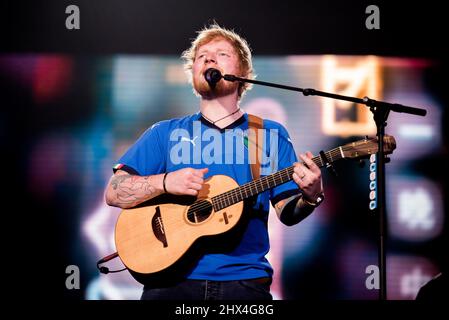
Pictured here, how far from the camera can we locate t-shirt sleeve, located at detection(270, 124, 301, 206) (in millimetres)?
3441

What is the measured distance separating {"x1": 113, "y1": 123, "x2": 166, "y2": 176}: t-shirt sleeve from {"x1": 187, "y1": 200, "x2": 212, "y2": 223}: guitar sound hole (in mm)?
308

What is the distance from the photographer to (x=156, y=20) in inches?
184

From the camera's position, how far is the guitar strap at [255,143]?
3498 mm

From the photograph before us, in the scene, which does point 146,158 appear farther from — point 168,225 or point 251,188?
point 251,188

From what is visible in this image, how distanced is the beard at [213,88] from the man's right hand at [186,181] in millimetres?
593

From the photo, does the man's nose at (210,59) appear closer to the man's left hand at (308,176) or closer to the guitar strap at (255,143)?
the guitar strap at (255,143)

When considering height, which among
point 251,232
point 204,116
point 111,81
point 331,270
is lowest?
point 331,270

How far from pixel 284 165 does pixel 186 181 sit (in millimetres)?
601

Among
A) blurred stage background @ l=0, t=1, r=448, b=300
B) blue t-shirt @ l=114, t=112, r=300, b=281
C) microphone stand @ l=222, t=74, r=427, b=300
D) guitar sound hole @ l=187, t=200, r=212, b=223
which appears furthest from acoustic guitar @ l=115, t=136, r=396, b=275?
blurred stage background @ l=0, t=1, r=448, b=300

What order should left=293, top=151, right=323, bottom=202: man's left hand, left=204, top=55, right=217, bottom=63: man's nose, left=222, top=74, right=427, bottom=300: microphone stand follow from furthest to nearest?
left=204, top=55, right=217, bottom=63: man's nose → left=293, top=151, right=323, bottom=202: man's left hand → left=222, top=74, right=427, bottom=300: microphone stand

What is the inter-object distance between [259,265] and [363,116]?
6.07ft

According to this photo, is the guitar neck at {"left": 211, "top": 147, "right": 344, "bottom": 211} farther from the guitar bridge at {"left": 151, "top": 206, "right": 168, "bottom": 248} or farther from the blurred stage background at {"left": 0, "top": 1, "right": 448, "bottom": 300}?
the blurred stage background at {"left": 0, "top": 1, "right": 448, "bottom": 300}
